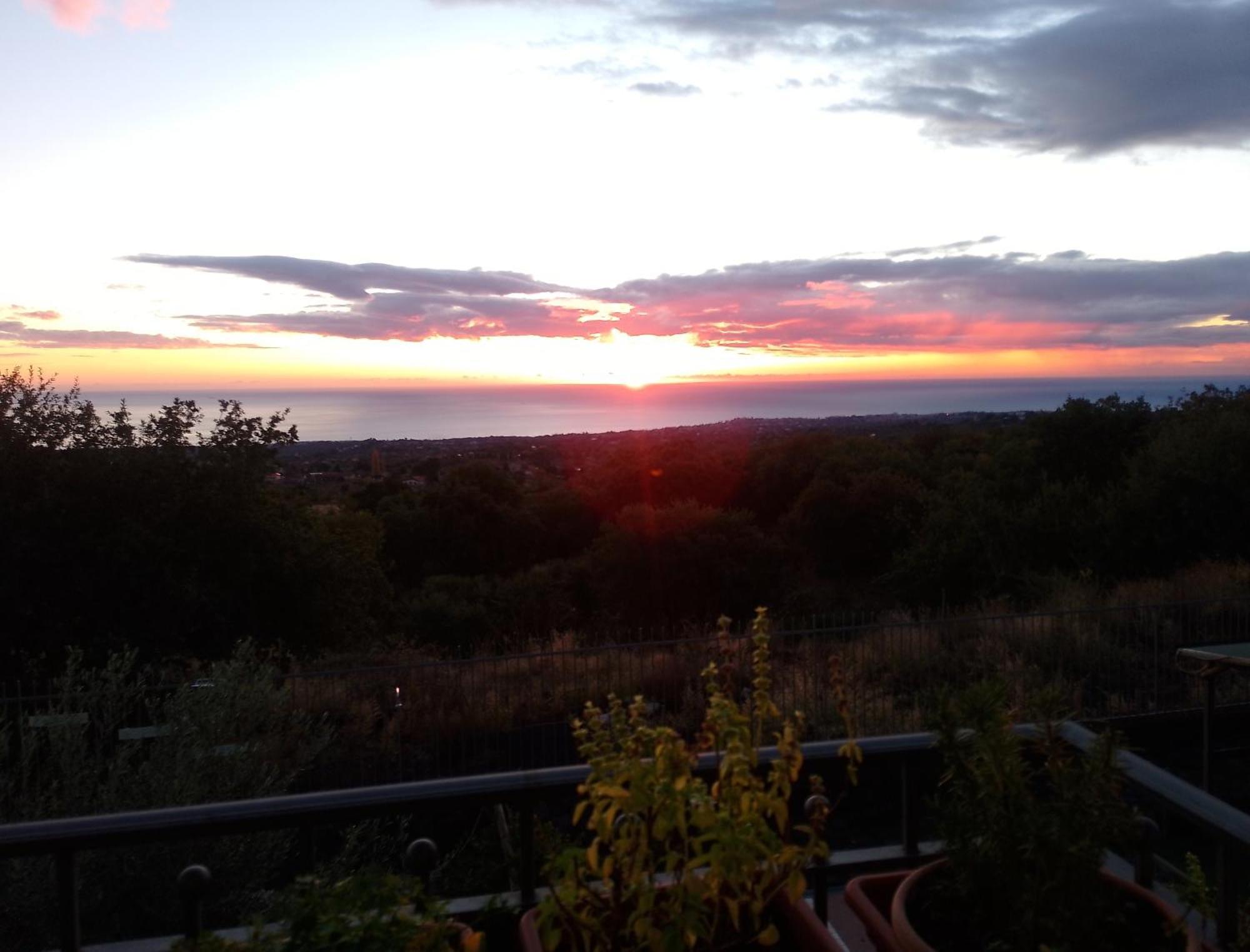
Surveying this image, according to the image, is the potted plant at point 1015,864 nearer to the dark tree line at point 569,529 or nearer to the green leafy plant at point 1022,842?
the green leafy plant at point 1022,842

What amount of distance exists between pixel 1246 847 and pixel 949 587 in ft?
59.6

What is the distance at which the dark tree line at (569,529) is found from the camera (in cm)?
1200

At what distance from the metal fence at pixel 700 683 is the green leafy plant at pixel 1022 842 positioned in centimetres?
515

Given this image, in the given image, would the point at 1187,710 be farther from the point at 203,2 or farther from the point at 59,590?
the point at 59,590

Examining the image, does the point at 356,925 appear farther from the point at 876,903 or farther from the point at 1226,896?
the point at 1226,896

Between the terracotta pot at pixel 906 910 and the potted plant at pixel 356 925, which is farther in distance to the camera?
the terracotta pot at pixel 906 910

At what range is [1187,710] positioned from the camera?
8562 mm

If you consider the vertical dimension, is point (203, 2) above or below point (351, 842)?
above

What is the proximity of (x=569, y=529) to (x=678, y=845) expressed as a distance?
2760cm

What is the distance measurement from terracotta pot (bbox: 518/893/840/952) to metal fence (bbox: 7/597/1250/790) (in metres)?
5.16

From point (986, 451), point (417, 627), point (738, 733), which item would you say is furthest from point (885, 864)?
point (986, 451)

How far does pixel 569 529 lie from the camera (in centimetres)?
2956

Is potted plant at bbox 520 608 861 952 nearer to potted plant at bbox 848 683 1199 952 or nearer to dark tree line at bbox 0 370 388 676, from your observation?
potted plant at bbox 848 683 1199 952

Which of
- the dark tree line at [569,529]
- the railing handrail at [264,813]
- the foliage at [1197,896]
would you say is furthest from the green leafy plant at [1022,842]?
the dark tree line at [569,529]
